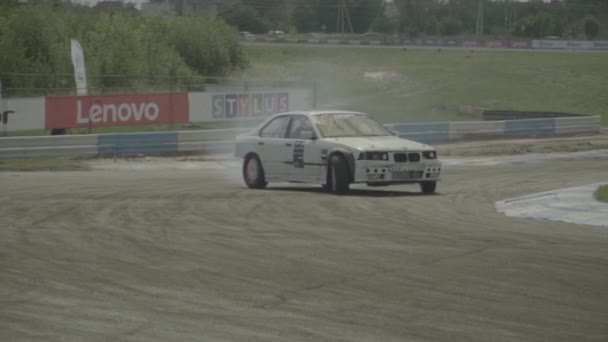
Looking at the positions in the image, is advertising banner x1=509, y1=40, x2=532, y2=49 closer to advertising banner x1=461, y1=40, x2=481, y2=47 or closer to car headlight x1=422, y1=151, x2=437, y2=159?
advertising banner x1=461, y1=40, x2=481, y2=47

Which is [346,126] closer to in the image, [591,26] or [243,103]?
[243,103]

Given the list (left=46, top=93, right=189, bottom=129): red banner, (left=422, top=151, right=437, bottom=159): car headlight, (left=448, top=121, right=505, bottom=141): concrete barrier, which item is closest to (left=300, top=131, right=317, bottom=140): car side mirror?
(left=422, top=151, right=437, bottom=159): car headlight

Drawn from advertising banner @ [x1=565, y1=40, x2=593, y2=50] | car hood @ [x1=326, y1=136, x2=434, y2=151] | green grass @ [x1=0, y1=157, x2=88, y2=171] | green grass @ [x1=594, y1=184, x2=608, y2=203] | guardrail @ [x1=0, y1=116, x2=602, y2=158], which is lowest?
green grass @ [x1=0, y1=157, x2=88, y2=171]

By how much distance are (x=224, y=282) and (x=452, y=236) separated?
3.38 metres

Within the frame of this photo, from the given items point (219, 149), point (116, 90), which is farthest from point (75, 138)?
point (116, 90)

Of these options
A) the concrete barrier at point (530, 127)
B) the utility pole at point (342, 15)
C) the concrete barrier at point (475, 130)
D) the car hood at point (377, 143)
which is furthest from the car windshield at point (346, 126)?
the utility pole at point (342, 15)

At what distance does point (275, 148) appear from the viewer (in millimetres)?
17453

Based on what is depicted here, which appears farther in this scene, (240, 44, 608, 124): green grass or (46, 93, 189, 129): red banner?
(240, 44, 608, 124): green grass

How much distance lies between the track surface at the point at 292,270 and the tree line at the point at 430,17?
80975 mm

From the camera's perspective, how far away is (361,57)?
7450cm

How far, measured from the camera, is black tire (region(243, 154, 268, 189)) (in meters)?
Result: 17.7

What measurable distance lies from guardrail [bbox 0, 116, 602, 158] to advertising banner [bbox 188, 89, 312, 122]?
114 centimetres

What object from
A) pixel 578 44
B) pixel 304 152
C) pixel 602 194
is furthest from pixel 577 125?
pixel 578 44

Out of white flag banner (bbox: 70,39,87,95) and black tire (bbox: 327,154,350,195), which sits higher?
white flag banner (bbox: 70,39,87,95)
